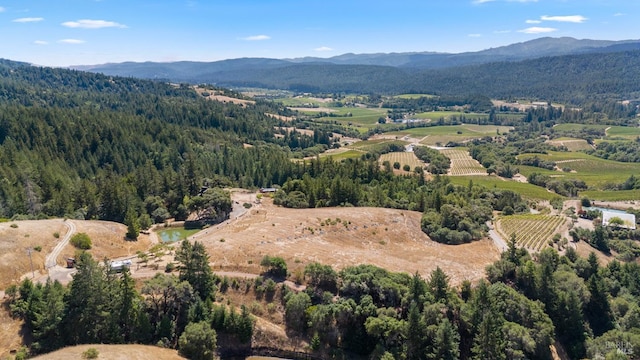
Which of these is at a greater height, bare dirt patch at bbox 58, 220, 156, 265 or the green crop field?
bare dirt patch at bbox 58, 220, 156, 265

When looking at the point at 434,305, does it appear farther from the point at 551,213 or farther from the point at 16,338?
the point at 551,213

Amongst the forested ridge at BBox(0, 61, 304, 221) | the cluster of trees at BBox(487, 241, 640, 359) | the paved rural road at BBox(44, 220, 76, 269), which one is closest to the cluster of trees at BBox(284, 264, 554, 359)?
the cluster of trees at BBox(487, 241, 640, 359)

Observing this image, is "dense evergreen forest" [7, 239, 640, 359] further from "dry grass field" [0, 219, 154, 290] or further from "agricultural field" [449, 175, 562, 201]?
"agricultural field" [449, 175, 562, 201]

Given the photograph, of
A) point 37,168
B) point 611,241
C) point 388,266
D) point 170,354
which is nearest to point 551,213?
point 611,241

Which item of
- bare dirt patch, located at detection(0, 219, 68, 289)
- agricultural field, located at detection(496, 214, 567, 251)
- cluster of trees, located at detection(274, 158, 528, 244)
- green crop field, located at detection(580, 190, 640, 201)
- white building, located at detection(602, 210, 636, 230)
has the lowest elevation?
green crop field, located at detection(580, 190, 640, 201)

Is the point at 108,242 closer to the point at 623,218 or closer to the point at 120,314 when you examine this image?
the point at 120,314

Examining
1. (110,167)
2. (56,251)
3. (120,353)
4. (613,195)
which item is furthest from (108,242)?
(613,195)
